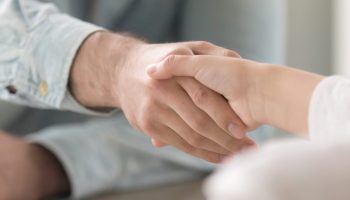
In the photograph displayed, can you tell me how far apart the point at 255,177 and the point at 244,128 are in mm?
321

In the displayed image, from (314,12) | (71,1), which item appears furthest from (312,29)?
(71,1)

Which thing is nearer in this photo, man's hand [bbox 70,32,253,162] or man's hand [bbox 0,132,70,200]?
man's hand [bbox 70,32,253,162]

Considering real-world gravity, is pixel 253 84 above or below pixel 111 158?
above

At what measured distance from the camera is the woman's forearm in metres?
0.40

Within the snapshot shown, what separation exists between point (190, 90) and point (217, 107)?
3cm

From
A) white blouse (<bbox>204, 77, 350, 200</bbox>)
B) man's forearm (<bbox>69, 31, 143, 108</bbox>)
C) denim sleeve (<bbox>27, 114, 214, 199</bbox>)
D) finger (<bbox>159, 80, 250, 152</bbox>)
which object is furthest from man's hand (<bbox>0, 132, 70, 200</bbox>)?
white blouse (<bbox>204, 77, 350, 200</bbox>)

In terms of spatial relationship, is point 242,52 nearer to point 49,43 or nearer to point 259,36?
point 259,36

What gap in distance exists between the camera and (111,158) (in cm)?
69

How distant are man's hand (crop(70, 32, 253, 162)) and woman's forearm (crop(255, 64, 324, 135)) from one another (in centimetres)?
4

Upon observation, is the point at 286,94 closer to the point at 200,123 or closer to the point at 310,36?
the point at 200,123

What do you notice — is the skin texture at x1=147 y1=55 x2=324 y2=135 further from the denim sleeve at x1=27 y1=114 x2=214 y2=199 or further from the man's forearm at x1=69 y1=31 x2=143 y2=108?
the denim sleeve at x1=27 y1=114 x2=214 y2=199

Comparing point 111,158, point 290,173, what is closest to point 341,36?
point 111,158

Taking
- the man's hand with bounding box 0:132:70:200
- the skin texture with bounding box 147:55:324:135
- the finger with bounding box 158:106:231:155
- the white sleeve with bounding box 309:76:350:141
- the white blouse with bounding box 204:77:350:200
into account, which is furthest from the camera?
the man's hand with bounding box 0:132:70:200

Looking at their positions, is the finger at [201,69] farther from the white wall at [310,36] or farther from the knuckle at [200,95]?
the white wall at [310,36]
